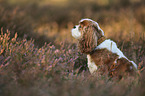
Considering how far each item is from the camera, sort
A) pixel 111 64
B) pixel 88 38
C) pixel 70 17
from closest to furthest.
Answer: pixel 111 64 < pixel 88 38 < pixel 70 17

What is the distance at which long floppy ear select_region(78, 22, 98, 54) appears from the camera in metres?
3.61

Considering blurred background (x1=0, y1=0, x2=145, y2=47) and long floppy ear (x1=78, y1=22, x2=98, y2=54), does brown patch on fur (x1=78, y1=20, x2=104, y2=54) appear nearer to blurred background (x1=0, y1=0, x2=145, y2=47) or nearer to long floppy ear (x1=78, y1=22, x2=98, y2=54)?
long floppy ear (x1=78, y1=22, x2=98, y2=54)

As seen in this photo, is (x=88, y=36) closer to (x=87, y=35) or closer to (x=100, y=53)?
(x=87, y=35)

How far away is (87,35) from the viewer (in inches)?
143

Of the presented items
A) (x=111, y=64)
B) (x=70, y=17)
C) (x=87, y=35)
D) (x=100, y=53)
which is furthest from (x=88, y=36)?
(x=70, y=17)

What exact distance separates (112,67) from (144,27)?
30.5 ft

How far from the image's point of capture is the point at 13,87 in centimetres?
243

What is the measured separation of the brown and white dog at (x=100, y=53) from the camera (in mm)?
3444

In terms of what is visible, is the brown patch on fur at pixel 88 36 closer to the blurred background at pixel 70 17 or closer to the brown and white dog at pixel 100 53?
the brown and white dog at pixel 100 53

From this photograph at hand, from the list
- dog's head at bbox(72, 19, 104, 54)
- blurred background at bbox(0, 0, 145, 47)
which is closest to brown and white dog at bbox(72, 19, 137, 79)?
dog's head at bbox(72, 19, 104, 54)

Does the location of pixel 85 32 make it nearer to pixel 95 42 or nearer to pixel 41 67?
pixel 95 42

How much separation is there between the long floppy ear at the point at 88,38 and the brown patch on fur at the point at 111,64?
0.52ft

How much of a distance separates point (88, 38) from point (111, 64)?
0.63 meters

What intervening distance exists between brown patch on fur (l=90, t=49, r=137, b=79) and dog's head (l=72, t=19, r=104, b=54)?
0.58ft
